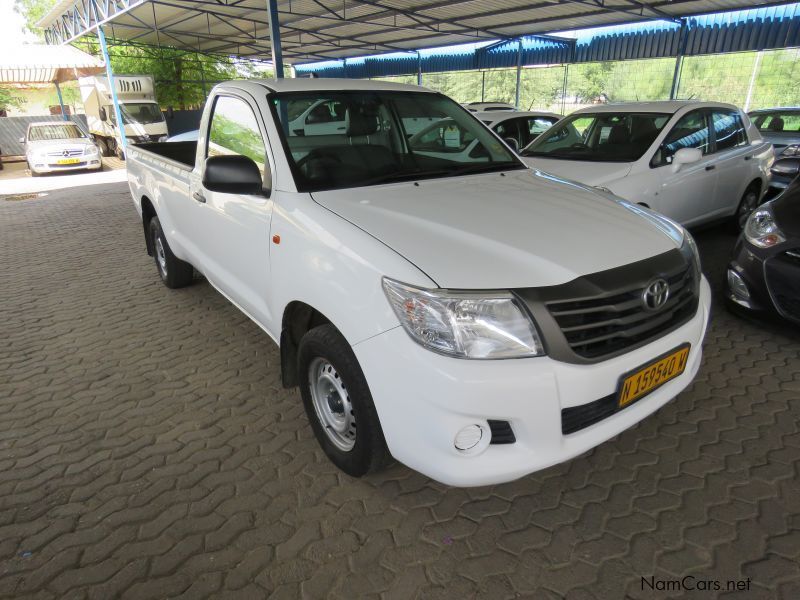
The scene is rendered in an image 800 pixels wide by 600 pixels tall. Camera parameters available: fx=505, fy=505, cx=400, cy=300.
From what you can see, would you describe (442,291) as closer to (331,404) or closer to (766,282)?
(331,404)

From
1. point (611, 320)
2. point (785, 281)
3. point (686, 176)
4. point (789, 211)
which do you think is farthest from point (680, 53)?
point (611, 320)

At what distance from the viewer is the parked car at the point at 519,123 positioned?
858cm

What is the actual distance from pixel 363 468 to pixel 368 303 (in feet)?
2.74

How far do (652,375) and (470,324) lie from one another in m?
0.90

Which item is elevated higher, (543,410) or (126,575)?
(543,410)

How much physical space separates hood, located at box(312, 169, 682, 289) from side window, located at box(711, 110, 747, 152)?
415cm

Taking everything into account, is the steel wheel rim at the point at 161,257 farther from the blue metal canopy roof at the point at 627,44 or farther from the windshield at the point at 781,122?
the blue metal canopy roof at the point at 627,44

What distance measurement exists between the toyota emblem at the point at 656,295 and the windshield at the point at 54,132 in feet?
60.8

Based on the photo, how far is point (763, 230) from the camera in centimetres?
374

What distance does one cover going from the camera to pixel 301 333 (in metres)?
2.67

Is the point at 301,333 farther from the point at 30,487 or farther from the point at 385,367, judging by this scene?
the point at 30,487

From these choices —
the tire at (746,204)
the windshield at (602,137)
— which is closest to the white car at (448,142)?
the windshield at (602,137)

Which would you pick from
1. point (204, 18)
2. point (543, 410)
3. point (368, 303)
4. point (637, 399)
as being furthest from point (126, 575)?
point (204, 18)

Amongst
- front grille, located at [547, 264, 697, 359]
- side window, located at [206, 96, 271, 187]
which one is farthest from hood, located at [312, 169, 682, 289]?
side window, located at [206, 96, 271, 187]
